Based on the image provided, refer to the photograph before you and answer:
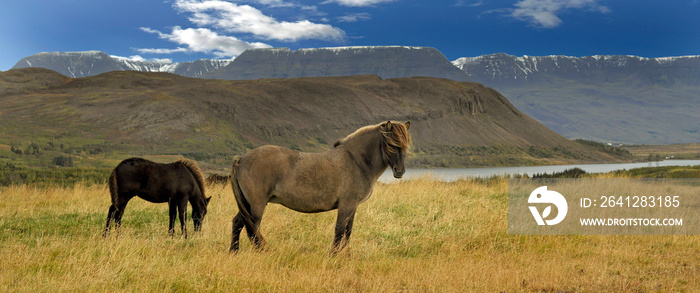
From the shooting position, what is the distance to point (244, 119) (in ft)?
376

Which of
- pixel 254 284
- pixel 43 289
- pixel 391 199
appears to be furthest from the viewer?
pixel 391 199

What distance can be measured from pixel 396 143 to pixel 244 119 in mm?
111395

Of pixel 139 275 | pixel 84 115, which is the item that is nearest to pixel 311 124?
pixel 84 115

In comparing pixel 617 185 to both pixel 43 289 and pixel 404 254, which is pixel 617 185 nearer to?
pixel 404 254

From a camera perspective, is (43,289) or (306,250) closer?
(43,289)

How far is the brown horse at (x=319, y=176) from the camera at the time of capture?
6590 mm

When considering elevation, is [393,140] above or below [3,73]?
below

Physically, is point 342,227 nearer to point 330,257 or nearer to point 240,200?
point 330,257

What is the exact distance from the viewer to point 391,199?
→ 1366 centimetres

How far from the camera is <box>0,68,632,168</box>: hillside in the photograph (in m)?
84.3

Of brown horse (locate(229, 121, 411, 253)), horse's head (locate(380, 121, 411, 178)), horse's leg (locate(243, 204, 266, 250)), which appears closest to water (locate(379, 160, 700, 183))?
brown horse (locate(229, 121, 411, 253))

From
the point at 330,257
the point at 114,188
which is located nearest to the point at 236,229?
the point at 330,257

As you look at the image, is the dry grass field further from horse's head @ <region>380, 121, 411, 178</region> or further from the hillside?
the hillside

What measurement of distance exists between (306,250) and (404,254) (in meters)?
1.67
